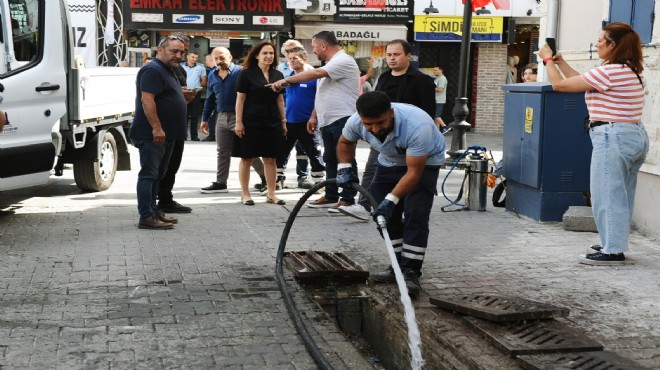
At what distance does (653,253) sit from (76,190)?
720 cm

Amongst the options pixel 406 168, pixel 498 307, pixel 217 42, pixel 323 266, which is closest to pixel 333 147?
pixel 323 266

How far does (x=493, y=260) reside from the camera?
25.9 feet

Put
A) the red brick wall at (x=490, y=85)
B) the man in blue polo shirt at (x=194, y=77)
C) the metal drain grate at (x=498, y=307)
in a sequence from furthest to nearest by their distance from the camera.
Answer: the red brick wall at (x=490, y=85), the man in blue polo shirt at (x=194, y=77), the metal drain grate at (x=498, y=307)

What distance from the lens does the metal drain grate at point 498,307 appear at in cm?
579

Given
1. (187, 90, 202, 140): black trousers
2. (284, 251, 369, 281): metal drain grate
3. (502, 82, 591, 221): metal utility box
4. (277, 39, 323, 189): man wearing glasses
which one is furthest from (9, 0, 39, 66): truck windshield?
(187, 90, 202, 140): black trousers

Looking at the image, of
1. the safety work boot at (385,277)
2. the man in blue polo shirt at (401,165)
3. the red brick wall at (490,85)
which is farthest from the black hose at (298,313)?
the red brick wall at (490,85)

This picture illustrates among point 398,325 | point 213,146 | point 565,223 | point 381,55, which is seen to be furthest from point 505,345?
point 381,55

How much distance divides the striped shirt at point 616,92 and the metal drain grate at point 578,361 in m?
2.73

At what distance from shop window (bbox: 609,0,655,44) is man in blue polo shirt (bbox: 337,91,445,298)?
3281 millimetres

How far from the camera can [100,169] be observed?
→ 39.0ft

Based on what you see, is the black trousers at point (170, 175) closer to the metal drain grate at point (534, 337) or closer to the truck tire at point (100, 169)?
the truck tire at point (100, 169)

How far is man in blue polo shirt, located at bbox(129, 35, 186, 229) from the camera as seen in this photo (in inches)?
352

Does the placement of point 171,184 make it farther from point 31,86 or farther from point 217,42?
point 217,42

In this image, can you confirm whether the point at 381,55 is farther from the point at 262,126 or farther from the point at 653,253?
the point at 653,253
